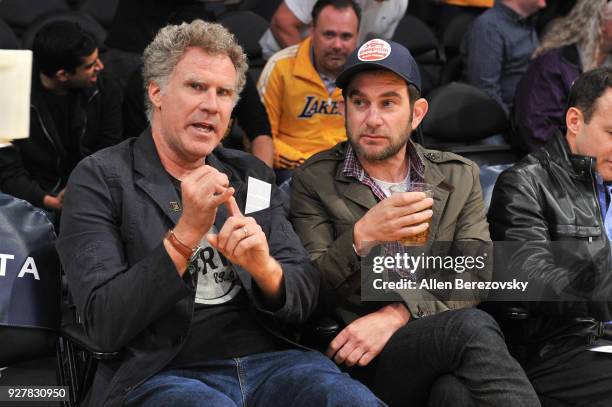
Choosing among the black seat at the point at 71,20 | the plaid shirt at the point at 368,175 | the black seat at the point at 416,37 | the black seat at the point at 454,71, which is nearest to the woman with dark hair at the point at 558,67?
the black seat at the point at 454,71

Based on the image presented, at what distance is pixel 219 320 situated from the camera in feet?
8.02

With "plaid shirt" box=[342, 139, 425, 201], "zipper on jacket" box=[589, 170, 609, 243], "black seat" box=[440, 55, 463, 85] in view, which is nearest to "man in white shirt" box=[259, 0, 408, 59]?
"black seat" box=[440, 55, 463, 85]

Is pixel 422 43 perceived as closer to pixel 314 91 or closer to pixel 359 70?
pixel 314 91

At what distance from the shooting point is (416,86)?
9.46 feet

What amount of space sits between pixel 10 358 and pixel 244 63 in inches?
43.6

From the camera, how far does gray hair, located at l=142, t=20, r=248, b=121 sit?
8.32ft

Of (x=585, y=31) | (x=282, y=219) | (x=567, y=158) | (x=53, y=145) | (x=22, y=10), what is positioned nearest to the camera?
(x=282, y=219)

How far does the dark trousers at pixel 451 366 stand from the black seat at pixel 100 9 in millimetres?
3445

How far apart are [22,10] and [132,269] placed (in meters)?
3.32

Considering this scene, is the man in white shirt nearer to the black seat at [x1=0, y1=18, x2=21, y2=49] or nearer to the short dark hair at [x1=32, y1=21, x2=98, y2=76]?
the short dark hair at [x1=32, y1=21, x2=98, y2=76]

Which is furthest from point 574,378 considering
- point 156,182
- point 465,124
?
point 465,124

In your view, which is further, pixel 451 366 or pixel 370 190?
pixel 370 190

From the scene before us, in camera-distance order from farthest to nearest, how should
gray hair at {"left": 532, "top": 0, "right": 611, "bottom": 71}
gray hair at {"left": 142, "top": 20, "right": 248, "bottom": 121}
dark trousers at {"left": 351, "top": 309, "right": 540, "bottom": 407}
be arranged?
gray hair at {"left": 532, "top": 0, "right": 611, "bottom": 71}, gray hair at {"left": 142, "top": 20, "right": 248, "bottom": 121}, dark trousers at {"left": 351, "top": 309, "right": 540, "bottom": 407}

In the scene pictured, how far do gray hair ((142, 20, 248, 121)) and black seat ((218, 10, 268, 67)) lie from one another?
2345 mm
